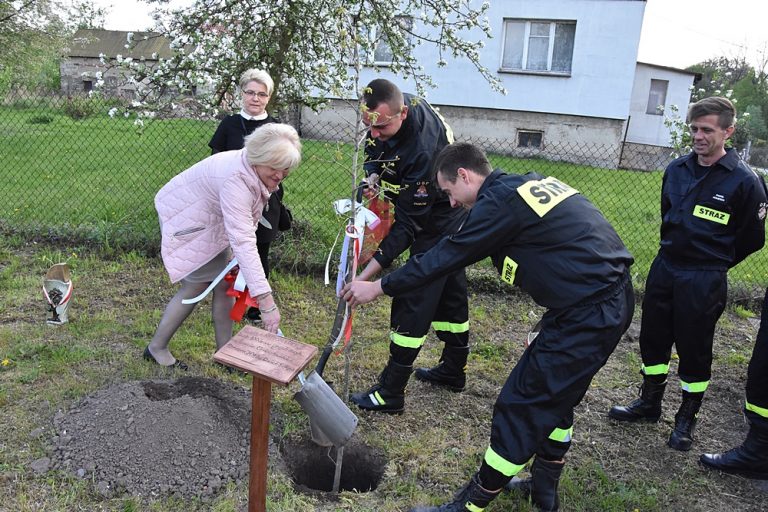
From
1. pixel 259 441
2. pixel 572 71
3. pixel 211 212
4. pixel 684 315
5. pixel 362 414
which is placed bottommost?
pixel 362 414

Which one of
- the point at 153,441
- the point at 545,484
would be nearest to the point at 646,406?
the point at 545,484

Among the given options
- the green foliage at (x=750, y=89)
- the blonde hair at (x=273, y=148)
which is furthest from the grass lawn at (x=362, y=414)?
the green foliage at (x=750, y=89)

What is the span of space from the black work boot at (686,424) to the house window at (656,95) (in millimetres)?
17402

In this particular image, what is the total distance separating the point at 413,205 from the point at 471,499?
60.2 inches

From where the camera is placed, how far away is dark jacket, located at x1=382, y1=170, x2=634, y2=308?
7.75 ft

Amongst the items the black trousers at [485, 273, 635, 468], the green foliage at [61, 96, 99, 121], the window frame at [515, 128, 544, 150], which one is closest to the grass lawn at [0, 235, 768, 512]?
the black trousers at [485, 273, 635, 468]

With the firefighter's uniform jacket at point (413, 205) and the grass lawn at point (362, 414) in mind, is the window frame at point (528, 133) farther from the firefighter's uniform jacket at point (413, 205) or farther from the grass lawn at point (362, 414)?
the firefighter's uniform jacket at point (413, 205)

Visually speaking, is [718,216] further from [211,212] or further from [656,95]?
[656,95]

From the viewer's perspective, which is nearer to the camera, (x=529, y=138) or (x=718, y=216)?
(x=718, y=216)

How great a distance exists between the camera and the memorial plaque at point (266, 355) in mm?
2141

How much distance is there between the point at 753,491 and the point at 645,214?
5.65 metres

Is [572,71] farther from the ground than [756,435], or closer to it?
farther from the ground

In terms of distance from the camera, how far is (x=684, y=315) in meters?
3.22

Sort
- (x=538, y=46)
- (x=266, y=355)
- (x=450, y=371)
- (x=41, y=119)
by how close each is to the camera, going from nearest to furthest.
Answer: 1. (x=266, y=355)
2. (x=450, y=371)
3. (x=41, y=119)
4. (x=538, y=46)
